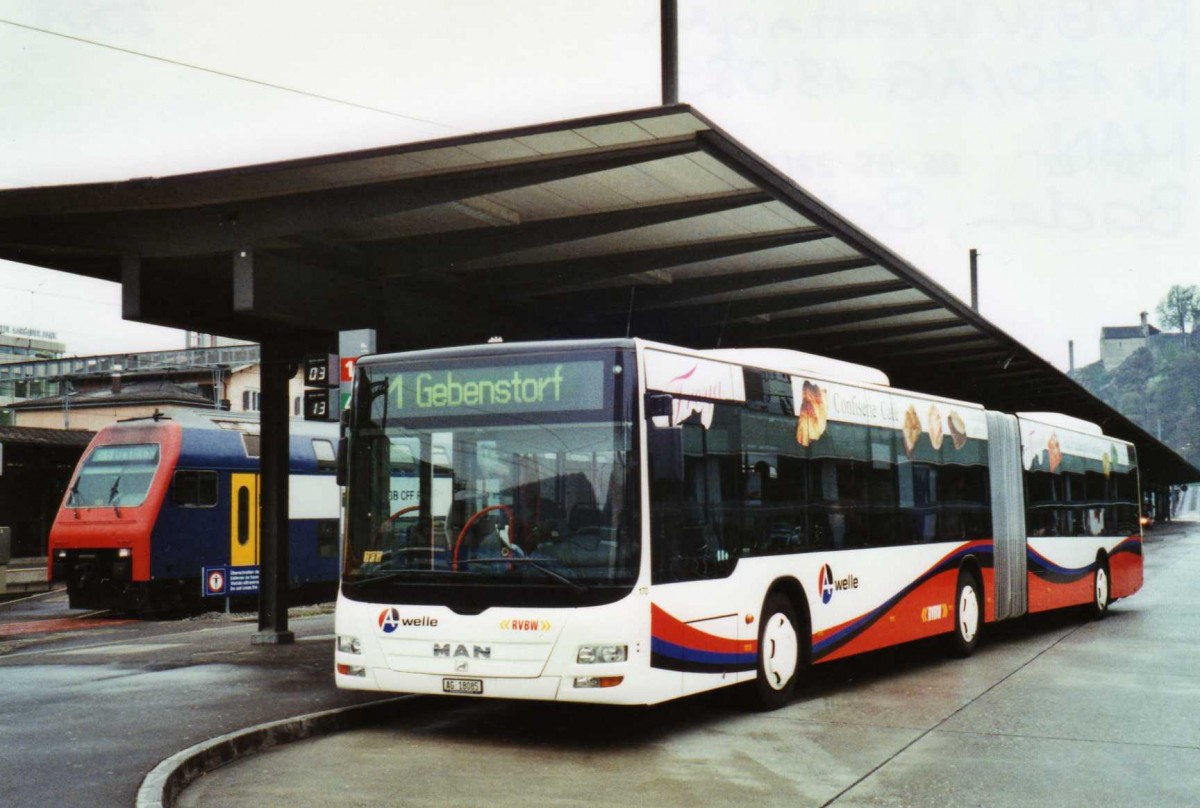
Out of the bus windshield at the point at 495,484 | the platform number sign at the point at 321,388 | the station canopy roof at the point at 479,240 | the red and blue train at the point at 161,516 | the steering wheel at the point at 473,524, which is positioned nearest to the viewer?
the bus windshield at the point at 495,484

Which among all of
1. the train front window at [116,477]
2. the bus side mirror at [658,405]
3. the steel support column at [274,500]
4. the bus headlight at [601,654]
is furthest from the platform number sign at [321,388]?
the train front window at [116,477]

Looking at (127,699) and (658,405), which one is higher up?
(658,405)

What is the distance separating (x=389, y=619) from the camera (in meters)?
9.42

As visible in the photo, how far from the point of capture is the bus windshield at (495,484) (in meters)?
8.99

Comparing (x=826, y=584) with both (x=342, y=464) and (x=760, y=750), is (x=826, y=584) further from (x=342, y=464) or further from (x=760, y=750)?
(x=342, y=464)

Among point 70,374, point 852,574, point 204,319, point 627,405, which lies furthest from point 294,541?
point 70,374

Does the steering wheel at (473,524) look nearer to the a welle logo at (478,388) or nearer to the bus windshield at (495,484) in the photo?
the bus windshield at (495,484)

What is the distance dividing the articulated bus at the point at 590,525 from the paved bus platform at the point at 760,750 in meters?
0.47

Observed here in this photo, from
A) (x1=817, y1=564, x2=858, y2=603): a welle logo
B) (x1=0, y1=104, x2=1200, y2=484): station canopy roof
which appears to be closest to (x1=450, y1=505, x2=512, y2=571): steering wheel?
(x1=0, y1=104, x2=1200, y2=484): station canopy roof

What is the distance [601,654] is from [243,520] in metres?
16.9

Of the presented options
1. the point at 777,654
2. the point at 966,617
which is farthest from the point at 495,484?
the point at 966,617

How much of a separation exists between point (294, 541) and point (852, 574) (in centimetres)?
1554

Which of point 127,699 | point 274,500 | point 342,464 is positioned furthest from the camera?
point 274,500

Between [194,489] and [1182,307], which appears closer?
[194,489]
